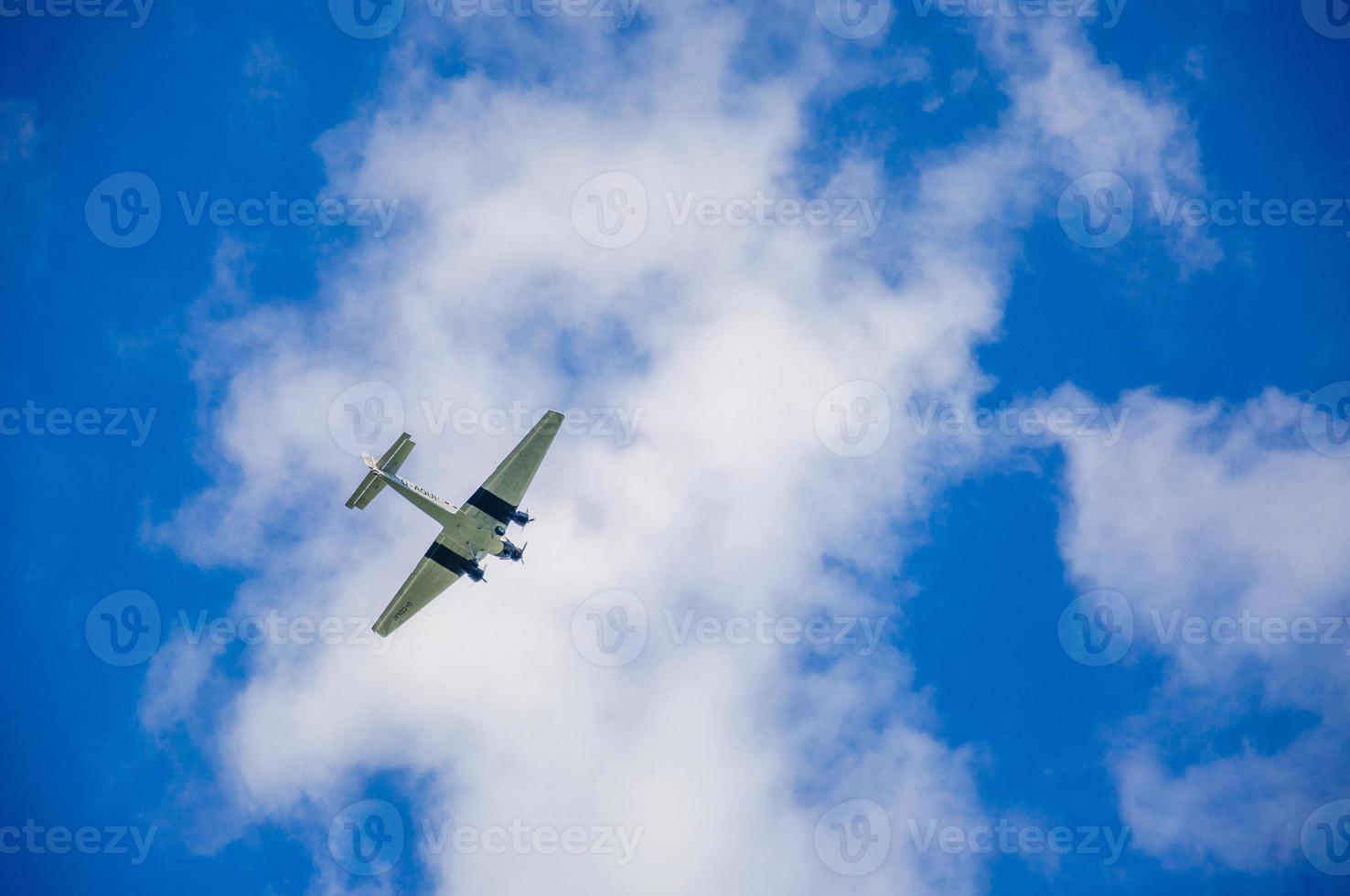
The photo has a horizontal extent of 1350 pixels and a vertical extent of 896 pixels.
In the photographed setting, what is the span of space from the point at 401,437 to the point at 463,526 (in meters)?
7.54

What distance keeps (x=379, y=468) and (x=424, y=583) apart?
10.2 meters

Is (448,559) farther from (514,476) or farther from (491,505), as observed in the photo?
(514,476)

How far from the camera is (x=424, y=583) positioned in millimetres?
61125

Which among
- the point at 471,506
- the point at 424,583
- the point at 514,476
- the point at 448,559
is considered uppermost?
the point at 514,476

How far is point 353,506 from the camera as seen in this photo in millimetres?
55844

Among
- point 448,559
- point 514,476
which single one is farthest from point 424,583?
point 514,476

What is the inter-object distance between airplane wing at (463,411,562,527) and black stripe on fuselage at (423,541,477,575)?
14.4ft

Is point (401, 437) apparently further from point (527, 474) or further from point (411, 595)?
point (411, 595)

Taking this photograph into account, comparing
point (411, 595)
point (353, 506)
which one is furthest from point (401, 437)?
point (411, 595)

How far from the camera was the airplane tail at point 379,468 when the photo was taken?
5475 centimetres

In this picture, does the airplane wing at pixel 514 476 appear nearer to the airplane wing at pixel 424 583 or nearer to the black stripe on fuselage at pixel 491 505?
the black stripe on fuselage at pixel 491 505

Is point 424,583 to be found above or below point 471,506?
below

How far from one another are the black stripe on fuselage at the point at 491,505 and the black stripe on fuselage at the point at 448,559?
15.1 feet

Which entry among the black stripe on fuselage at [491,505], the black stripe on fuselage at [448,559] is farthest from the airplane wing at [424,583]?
the black stripe on fuselage at [491,505]
